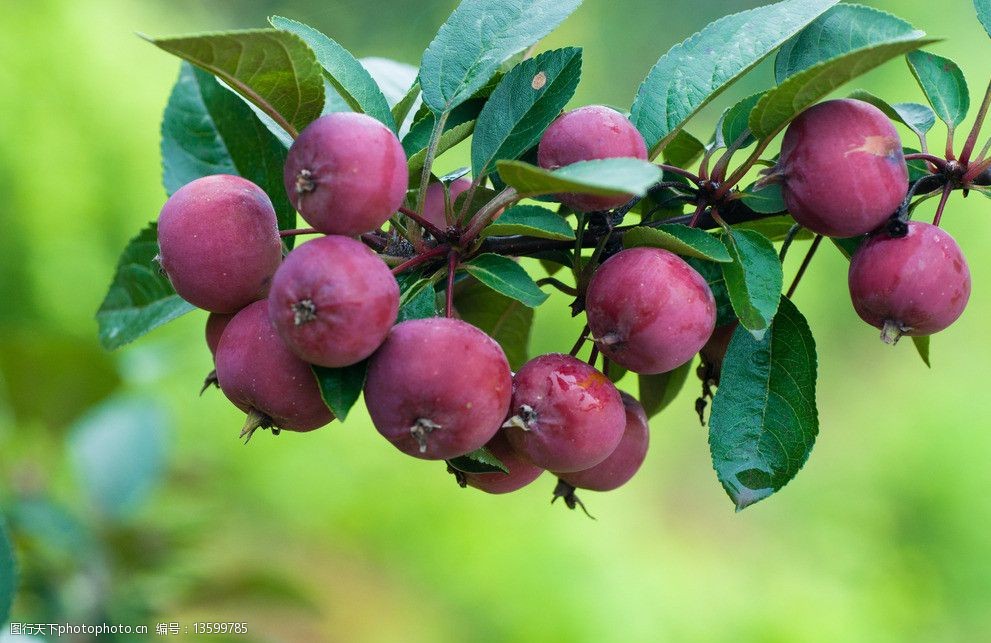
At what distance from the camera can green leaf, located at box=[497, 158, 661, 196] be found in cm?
49

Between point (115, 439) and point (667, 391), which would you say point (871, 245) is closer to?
point (667, 391)

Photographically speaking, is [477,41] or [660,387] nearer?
[477,41]

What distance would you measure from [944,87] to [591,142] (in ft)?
1.18

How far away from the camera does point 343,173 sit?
57 centimetres

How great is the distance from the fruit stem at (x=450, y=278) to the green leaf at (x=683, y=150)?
0.27m

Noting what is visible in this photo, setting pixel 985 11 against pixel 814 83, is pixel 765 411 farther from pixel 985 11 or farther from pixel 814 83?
pixel 985 11

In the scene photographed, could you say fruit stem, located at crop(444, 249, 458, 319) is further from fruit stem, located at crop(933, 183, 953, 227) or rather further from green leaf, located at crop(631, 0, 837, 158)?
fruit stem, located at crop(933, 183, 953, 227)

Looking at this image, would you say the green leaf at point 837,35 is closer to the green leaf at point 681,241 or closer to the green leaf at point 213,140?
the green leaf at point 681,241

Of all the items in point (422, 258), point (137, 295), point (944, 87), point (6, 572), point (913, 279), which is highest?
point (944, 87)

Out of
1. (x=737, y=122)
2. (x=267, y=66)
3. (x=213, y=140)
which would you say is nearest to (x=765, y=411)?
(x=737, y=122)

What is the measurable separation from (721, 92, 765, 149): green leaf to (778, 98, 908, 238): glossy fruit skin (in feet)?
0.21

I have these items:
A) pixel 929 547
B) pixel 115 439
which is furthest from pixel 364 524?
pixel 929 547

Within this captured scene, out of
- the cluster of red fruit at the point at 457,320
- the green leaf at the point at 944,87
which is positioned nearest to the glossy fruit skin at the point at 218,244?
the cluster of red fruit at the point at 457,320

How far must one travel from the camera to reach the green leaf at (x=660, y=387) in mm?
867
